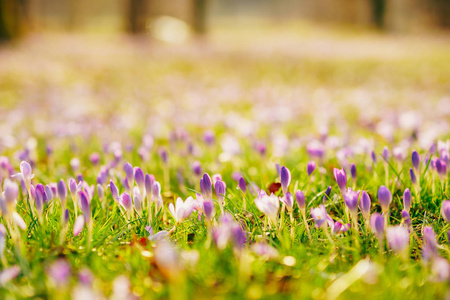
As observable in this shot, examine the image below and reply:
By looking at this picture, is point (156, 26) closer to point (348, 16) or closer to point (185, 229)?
point (348, 16)

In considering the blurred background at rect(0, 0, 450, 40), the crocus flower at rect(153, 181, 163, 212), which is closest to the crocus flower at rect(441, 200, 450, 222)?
the crocus flower at rect(153, 181, 163, 212)

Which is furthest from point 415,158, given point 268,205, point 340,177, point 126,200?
point 126,200

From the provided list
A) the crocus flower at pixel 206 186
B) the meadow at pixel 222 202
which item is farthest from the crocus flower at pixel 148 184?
the crocus flower at pixel 206 186

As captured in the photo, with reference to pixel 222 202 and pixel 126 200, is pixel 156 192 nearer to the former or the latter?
pixel 126 200

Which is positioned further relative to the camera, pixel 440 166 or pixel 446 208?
pixel 440 166

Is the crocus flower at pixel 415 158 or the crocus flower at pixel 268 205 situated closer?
the crocus flower at pixel 268 205

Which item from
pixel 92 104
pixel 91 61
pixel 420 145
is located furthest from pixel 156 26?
pixel 420 145

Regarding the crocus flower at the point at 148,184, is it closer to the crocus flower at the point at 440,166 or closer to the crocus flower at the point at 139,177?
the crocus flower at the point at 139,177
